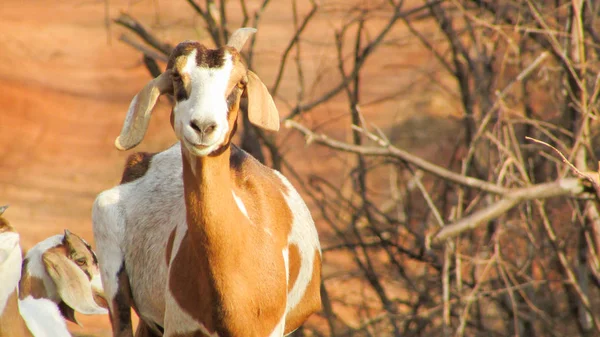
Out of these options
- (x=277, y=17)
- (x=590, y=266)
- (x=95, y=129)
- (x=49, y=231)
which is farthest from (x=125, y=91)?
(x=590, y=266)

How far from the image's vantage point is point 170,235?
4.11 metres

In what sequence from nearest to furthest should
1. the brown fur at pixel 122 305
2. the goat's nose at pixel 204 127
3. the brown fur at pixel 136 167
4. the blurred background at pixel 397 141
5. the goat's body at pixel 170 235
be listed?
the goat's nose at pixel 204 127 → the goat's body at pixel 170 235 → the brown fur at pixel 122 305 → the brown fur at pixel 136 167 → the blurred background at pixel 397 141

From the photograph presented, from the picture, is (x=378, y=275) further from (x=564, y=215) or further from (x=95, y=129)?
(x=95, y=129)

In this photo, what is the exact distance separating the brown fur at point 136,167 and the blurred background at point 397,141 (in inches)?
30.5

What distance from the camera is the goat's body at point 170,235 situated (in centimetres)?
393

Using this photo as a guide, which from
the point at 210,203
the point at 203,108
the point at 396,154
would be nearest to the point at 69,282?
the point at 210,203

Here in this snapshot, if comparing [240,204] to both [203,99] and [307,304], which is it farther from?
[307,304]

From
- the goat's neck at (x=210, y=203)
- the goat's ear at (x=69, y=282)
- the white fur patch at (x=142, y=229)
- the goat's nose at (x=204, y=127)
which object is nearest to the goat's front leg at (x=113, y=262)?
the white fur patch at (x=142, y=229)

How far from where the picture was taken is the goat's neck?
3.56 meters

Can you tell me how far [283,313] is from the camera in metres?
3.93

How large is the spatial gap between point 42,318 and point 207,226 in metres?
0.86

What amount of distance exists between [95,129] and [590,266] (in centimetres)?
1124

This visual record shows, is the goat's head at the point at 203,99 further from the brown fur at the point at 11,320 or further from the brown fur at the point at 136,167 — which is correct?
the brown fur at the point at 136,167

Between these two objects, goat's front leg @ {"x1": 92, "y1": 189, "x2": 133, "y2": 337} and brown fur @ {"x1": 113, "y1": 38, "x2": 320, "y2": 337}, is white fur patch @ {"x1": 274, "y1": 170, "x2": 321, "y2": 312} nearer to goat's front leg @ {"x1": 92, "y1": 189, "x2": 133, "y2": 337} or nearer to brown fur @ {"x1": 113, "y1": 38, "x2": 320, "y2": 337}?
brown fur @ {"x1": 113, "y1": 38, "x2": 320, "y2": 337}
